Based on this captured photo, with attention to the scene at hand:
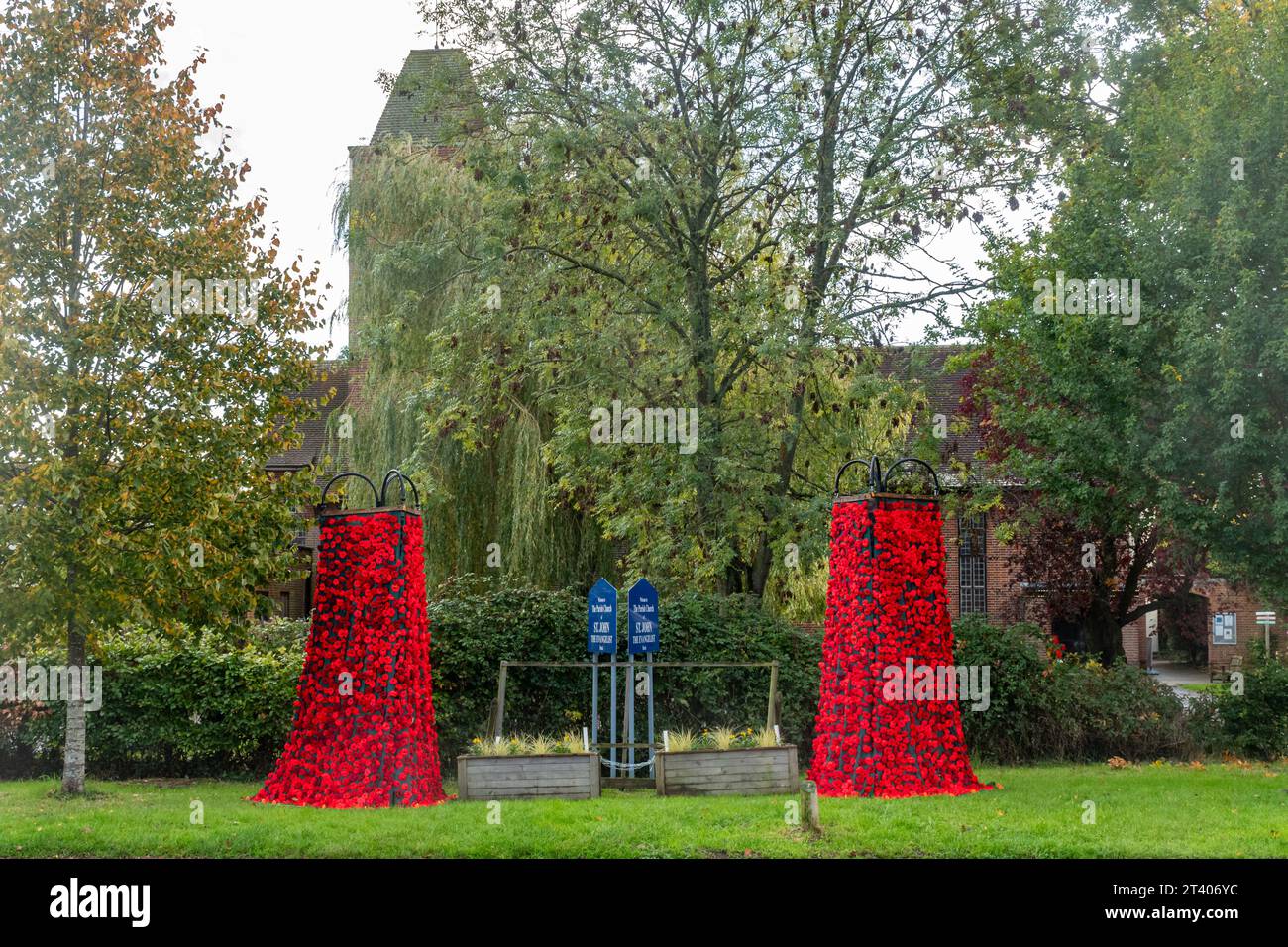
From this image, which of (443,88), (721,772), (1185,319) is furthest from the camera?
(443,88)

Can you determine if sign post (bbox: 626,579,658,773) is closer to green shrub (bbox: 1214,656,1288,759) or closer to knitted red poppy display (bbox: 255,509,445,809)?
knitted red poppy display (bbox: 255,509,445,809)

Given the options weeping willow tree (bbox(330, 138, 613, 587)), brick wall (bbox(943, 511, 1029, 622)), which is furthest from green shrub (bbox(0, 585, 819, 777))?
brick wall (bbox(943, 511, 1029, 622))

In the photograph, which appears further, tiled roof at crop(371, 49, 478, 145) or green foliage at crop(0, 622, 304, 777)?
tiled roof at crop(371, 49, 478, 145)

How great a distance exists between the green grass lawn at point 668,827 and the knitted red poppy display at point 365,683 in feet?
1.68

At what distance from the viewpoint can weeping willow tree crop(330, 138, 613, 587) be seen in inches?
843

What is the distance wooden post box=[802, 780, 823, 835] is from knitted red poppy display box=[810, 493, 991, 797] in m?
2.41

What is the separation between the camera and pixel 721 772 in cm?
1299

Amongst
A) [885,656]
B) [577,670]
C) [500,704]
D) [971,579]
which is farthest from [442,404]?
[971,579]

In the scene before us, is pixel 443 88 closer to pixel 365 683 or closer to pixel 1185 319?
pixel 365 683

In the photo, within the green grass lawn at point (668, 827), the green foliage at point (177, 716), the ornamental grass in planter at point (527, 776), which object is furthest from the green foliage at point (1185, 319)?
the green foliage at point (177, 716)

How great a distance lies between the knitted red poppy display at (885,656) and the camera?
41.7ft

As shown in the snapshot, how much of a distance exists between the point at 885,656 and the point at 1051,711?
5.23 meters

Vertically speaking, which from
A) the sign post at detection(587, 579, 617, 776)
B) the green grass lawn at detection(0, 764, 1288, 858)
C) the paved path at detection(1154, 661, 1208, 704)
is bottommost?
the paved path at detection(1154, 661, 1208, 704)

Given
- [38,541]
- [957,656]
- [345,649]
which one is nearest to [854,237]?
[957,656]
